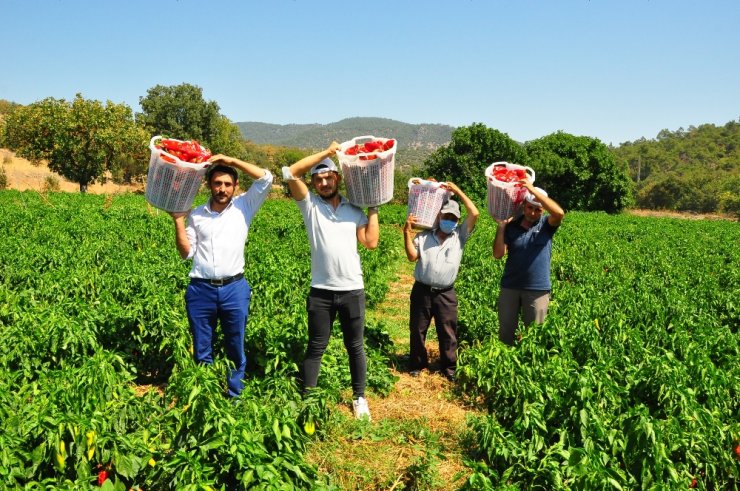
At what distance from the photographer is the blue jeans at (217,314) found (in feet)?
13.2

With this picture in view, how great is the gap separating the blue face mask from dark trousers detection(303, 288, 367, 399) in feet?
4.61

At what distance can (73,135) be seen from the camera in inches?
1377

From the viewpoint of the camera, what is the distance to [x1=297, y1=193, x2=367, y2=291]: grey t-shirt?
3969 mm

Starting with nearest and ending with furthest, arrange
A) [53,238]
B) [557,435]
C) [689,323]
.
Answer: [557,435] → [689,323] → [53,238]

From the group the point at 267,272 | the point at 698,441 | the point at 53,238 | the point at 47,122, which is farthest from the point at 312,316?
the point at 47,122

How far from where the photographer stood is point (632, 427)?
3205mm

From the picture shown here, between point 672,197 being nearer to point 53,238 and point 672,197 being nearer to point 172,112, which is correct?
point 172,112

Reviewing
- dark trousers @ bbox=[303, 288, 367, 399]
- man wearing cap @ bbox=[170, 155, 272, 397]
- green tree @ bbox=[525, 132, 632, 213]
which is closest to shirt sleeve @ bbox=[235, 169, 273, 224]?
man wearing cap @ bbox=[170, 155, 272, 397]

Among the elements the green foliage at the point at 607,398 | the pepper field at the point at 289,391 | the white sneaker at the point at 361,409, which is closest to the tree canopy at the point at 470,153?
the pepper field at the point at 289,391

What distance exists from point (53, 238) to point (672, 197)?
2757 inches

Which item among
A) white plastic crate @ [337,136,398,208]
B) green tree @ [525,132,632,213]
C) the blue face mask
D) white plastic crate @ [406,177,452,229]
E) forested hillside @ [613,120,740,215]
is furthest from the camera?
forested hillside @ [613,120,740,215]

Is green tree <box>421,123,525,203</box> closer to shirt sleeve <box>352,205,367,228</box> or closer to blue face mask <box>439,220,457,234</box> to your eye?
blue face mask <box>439,220,457,234</box>

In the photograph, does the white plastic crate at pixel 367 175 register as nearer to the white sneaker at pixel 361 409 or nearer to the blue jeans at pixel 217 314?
the blue jeans at pixel 217 314

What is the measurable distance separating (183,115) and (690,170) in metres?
68.2
